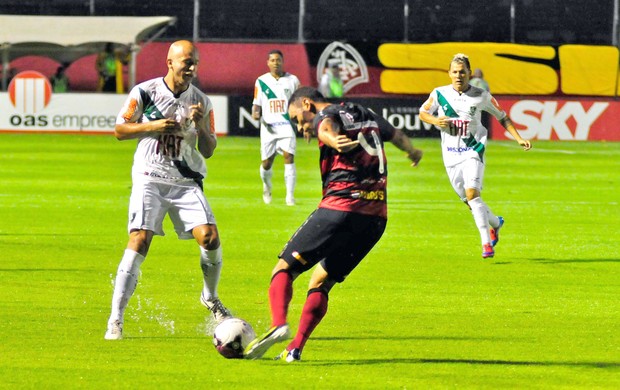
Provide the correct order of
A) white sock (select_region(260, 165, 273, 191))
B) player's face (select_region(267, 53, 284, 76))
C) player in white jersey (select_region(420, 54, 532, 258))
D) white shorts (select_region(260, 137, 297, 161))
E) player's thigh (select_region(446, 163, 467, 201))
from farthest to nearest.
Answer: white shorts (select_region(260, 137, 297, 161))
white sock (select_region(260, 165, 273, 191))
player's face (select_region(267, 53, 284, 76))
player's thigh (select_region(446, 163, 467, 201))
player in white jersey (select_region(420, 54, 532, 258))

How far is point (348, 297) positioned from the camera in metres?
11.8

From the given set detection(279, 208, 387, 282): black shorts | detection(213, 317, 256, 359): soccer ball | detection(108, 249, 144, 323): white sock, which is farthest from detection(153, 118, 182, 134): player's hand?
detection(213, 317, 256, 359): soccer ball

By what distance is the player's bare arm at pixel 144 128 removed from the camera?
9.01 meters

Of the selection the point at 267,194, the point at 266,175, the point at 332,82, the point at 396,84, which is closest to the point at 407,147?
the point at 266,175

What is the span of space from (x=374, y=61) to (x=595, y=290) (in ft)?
96.5

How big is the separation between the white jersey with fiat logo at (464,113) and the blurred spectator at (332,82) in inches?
1007

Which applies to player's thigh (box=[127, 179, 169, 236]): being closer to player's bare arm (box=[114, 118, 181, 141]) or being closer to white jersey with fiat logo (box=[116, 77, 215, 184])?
white jersey with fiat logo (box=[116, 77, 215, 184])

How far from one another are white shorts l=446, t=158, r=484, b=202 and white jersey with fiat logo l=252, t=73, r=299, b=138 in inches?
240

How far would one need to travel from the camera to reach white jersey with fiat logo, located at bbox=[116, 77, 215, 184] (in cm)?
937

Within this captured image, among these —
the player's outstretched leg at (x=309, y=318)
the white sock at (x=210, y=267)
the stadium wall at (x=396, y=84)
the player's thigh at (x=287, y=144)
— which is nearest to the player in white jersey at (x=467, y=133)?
the white sock at (x=210, y=267)

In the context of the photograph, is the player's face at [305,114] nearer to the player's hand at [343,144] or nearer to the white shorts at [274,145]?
the player's hand at [343,144]

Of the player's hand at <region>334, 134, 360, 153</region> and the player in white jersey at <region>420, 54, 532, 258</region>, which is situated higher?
the player's hand at <region>334, 134, 360, 153</region>

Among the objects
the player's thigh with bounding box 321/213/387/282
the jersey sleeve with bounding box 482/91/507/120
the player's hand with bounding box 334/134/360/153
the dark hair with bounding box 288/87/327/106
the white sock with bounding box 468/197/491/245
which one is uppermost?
the dark hair with bounding box 288/87/327/106

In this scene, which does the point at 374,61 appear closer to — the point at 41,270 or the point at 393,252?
the point at 393,252
